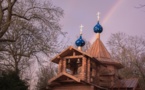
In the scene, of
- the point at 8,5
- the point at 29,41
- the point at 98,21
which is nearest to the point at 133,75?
the point at 98,21

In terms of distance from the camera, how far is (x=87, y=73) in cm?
2059

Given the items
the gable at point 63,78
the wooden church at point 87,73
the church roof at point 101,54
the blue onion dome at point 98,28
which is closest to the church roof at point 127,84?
the wooden church at point 87,73

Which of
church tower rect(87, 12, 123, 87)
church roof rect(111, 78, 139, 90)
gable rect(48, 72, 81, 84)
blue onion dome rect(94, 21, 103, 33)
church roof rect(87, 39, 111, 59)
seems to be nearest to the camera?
gable rect(48, 72, 81, 84)

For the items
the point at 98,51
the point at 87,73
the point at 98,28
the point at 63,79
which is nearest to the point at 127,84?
the point at 87,73

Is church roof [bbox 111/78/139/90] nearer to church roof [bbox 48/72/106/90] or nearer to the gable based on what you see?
church roof [bbox 48/72/106/90]

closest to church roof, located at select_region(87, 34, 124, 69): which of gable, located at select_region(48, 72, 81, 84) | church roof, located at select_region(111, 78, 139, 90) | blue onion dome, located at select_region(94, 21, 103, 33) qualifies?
blue onion dome, located at select_region(94, 21, 103, 33)

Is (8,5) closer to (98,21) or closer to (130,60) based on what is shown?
(98,21)

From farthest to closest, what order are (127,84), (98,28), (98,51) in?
(98,28)
(98,51)
(127,84)

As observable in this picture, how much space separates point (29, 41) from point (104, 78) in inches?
269

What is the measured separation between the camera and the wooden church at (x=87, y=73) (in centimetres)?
2036

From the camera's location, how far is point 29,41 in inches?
814

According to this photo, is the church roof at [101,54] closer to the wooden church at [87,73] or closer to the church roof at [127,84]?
the wooden church at [87,73]

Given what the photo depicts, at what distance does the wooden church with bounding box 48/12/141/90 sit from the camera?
20359 millimetres

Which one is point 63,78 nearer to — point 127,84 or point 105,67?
point 105,67
